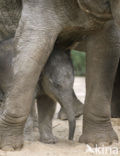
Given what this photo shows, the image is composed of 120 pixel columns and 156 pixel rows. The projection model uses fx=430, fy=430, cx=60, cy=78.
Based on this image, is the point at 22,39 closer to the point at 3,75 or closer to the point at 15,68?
the point at 15,68

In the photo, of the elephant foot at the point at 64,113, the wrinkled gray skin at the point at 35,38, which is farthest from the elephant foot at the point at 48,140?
the elephant foot at the point at 64,113

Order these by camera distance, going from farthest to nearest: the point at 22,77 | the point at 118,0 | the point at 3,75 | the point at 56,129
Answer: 1. the point at 56,129
2. the point at 3,75
3. the point at 22,77
4. the point at 118,0

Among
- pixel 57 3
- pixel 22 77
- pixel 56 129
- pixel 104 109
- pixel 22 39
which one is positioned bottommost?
pixel 56 129

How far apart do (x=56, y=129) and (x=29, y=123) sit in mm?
708

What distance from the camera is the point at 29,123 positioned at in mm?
3678

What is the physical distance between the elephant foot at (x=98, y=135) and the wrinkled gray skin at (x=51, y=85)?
0.22 metres

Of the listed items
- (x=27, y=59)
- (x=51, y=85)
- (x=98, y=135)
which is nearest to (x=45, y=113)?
(x=51, y=85)

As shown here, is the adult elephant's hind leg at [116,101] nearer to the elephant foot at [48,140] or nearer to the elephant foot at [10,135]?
the elephant foot at [48,140]

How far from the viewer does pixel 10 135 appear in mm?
3164

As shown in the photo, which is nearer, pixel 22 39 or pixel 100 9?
pixel 100 9

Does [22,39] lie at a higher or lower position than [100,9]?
lower

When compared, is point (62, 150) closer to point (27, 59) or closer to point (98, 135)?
point (98, 135)

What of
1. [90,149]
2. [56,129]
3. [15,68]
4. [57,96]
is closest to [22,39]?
[15,68]

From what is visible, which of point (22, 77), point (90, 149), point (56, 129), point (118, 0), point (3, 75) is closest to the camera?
point (118, 0)
